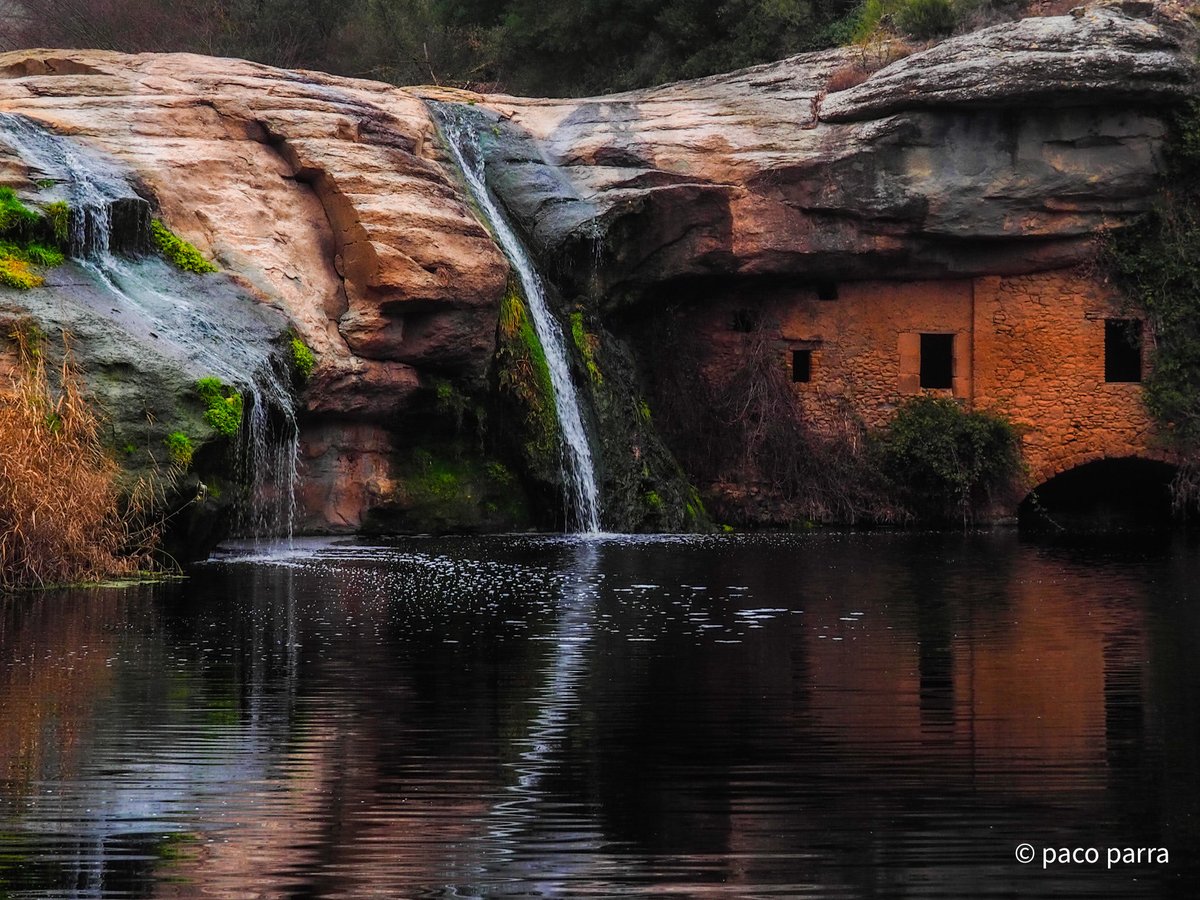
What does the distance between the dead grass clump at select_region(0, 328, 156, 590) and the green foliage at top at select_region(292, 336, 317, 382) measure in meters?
3.78

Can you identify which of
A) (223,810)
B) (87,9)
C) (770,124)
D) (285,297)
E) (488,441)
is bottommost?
(223,810)

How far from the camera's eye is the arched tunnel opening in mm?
28391

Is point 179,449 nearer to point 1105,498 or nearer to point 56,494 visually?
point 56,494

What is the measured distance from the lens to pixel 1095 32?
24.7 meters

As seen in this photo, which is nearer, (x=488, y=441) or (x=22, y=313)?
(x=22, y=313)

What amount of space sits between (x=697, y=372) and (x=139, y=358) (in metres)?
12.0

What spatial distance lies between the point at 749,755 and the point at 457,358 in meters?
14.4

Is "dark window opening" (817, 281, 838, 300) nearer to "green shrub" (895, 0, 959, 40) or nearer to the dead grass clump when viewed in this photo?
"green shrub" (895, 0, 959, 40)

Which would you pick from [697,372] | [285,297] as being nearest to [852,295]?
[697,372]

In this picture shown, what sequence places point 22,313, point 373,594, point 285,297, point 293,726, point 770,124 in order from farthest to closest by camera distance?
point 770,124, point 285,297, point 22,313, point 373,594, point 293,726

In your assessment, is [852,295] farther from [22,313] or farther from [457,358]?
[22,313]

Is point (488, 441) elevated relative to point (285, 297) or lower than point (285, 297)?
lower

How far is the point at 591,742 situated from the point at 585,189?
57.9ft

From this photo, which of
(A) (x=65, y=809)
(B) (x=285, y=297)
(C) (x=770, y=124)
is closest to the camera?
(A) (x=65, y=809)
